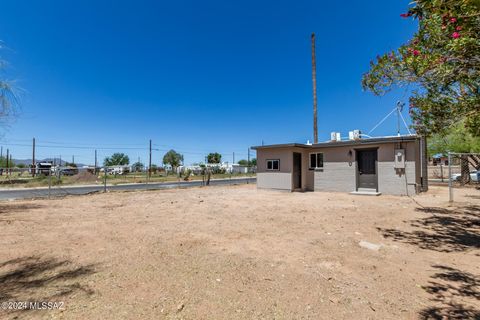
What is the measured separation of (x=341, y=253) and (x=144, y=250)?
141 inches

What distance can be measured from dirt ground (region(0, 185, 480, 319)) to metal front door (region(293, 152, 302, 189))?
857cm

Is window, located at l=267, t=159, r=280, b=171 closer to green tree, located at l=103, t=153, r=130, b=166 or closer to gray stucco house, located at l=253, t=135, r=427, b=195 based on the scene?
gray stucco house, located at l=253, t=135, r=427, b=195

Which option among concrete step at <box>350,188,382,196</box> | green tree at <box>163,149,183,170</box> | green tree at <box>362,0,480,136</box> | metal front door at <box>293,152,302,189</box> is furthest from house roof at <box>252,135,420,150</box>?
green tree at <box>163,149,183,170</box>

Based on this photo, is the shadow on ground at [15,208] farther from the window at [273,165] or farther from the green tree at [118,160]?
the green tree at [118,160]

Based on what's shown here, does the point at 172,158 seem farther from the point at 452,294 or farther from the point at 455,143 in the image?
the point at 452,294

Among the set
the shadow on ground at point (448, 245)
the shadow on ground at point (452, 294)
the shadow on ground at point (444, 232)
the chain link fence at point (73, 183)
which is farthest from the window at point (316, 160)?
the shadow on ground at point (452, 294)

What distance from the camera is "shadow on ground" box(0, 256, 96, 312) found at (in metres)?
2.81

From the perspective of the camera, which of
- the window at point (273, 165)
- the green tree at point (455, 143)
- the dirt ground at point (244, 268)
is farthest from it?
the green tree at point (455, 143)

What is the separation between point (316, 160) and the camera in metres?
15.3

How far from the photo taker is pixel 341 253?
167 inches

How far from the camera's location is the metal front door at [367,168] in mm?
12797

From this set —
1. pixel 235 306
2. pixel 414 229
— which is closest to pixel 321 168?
pixel 414 229

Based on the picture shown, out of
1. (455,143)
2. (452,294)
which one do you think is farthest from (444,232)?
(455,143)

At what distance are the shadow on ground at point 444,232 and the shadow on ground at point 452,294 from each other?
128cm
